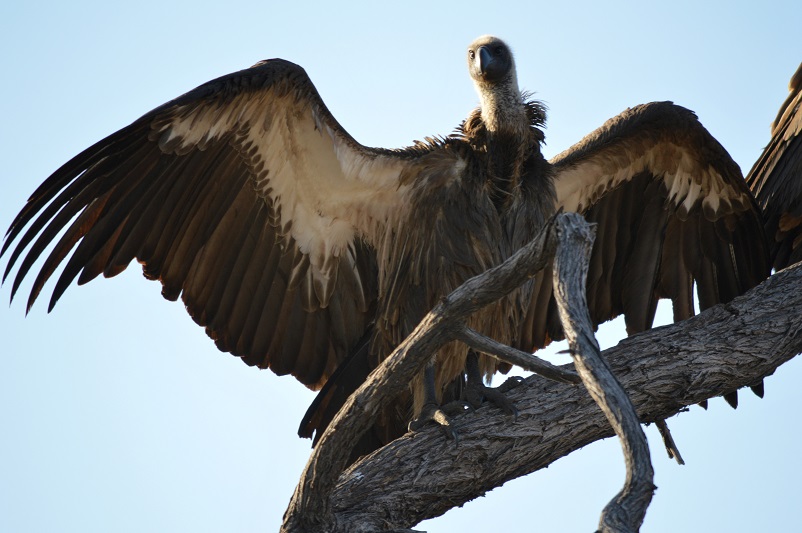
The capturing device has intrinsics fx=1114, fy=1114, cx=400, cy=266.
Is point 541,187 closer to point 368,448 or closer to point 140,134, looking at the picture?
point 368,448

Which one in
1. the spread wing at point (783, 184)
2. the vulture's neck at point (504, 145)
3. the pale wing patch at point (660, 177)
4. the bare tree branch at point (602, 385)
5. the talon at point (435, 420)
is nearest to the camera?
the bare tree branch at point (602, 385)

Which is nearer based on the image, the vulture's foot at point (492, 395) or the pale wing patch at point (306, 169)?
the vulture's foot at point (492, 395)

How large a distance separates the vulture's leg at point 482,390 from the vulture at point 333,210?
0.04 meters

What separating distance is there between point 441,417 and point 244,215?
178 cm

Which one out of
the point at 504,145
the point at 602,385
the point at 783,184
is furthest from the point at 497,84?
the point at 602,385

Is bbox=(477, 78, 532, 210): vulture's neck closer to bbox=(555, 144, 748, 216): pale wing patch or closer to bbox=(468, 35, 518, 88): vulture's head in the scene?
bbox=(468, 35, 518, 88): vulture's head

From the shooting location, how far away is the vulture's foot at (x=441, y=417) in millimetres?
5809

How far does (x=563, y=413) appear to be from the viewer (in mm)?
5840

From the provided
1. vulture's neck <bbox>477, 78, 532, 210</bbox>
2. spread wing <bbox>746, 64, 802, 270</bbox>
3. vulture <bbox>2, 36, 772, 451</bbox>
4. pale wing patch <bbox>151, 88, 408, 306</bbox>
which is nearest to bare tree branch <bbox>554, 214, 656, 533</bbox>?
vulture <bbox>2, 36, 772, 451</bbox>

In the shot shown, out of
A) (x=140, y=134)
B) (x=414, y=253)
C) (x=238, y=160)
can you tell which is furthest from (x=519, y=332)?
(x=140, y=134)

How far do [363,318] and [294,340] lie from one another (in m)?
0.45

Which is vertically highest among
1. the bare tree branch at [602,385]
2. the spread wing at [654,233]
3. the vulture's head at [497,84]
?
the vulture's head at [497,84]

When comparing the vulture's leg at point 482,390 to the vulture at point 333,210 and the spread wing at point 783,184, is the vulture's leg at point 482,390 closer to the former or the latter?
the vulture at point 333,210

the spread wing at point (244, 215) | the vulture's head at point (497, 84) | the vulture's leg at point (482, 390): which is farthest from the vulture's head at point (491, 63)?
the vulture's leg at point (482, 390)
